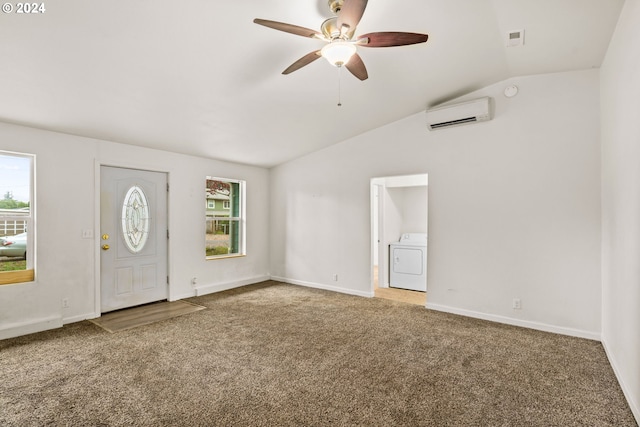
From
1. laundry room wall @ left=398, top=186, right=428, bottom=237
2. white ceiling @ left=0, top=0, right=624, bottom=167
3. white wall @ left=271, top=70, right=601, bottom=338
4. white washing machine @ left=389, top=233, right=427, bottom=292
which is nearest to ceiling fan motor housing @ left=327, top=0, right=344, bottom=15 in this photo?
white ceiling @ left=0, top=0, right=624, bottom=167

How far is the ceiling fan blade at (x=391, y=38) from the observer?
6.79ft

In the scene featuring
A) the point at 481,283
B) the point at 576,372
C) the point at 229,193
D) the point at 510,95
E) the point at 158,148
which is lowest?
the point at 576,372

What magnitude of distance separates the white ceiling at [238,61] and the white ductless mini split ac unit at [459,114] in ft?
0.55

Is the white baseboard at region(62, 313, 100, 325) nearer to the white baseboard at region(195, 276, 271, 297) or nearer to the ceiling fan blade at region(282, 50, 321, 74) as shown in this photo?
the white baseboard at region(195, 276, 271, 297)

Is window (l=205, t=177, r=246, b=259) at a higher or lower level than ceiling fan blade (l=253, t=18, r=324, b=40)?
lower

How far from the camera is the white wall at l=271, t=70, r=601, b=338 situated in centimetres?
349

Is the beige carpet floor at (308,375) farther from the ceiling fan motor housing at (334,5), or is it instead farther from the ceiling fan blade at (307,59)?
the ceiling fan motor housing at (334,5)

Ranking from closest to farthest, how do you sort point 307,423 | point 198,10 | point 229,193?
point 307,423, point 198,10, point 229,193

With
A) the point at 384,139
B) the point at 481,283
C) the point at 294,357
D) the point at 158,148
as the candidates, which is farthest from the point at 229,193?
the point at 481,283

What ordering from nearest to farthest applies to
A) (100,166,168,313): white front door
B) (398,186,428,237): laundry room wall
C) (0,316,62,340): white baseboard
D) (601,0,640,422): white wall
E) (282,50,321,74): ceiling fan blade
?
(601,0,640,422): white wall < (282,50,321,74): ceiling fan blade < (0,316,62,340): white baseboard < (100,166,168,313): white front door < (398,186,428,237): laundry room wall

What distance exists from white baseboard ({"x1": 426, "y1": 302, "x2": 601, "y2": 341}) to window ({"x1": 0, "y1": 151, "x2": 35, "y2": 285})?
4.91 meters

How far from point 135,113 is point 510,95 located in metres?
4.30

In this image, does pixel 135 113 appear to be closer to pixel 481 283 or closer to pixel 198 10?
pixel 198 10

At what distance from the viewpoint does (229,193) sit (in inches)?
235
